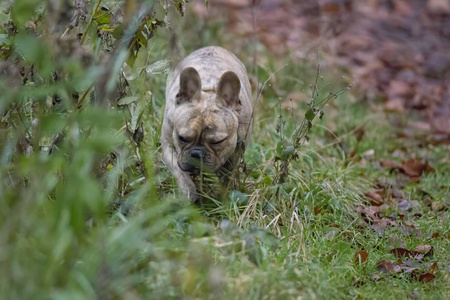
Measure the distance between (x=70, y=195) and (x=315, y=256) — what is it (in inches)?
74.8

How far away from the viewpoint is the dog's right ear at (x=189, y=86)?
4.86m

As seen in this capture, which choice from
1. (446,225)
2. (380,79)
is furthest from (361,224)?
(380,79)

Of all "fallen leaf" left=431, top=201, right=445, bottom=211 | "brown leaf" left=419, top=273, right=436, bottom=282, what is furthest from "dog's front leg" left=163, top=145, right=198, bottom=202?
"fallen leaf" left=431, top=201, right=445, bottom=211

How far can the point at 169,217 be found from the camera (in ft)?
12.1

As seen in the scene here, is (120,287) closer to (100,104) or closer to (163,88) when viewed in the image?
(100,104)

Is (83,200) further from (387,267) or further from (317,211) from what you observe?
(317,211)

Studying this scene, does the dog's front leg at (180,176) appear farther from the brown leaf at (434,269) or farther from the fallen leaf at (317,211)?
the brown leaf at (434,269)

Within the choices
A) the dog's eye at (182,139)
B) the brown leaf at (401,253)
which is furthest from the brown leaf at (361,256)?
the dog's eye at (182,139)

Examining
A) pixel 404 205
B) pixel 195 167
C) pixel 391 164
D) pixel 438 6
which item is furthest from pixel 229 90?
pixel 438 6

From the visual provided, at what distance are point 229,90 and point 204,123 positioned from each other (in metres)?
0.36

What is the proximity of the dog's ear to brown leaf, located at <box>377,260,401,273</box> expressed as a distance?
1.69m

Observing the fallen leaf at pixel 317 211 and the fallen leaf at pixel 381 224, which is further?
the fallen leaf at pixel 317 211

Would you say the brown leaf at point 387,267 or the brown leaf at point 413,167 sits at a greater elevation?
the brown leaf at point 387,267

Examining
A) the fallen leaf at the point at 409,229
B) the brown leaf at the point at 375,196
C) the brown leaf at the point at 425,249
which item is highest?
the brown leaf at the point at 425,249
